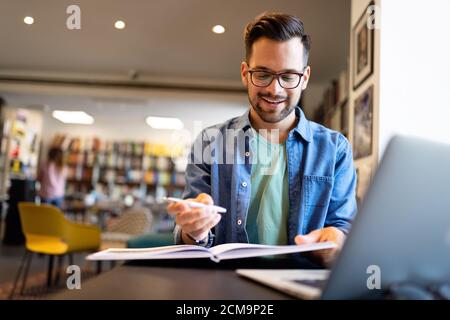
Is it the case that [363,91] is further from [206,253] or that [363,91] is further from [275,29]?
[206,253]

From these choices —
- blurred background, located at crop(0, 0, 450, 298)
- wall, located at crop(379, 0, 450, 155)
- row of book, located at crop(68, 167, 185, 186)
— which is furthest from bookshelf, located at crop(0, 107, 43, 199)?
row of book, located at crop(68, 167, 185, 186)

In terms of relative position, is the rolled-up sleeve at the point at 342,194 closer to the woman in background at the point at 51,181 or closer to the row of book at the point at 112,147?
the woman in background at the point at 51,181

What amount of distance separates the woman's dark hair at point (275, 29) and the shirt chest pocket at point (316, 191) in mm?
307

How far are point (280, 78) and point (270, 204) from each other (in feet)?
1.03

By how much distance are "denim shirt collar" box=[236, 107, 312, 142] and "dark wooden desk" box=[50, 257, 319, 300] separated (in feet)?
1.33

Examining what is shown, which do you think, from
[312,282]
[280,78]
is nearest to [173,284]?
[312,282]

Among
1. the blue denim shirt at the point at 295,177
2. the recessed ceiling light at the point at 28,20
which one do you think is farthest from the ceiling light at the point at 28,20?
the blue denim shirt at the point at 295,177

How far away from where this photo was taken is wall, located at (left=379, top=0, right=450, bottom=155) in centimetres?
115

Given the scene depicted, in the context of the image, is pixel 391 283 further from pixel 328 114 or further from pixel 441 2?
pixel 441 2

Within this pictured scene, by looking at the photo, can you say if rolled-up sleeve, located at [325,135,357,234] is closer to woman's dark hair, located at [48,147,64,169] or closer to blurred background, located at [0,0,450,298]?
blurred background, located at [0,0,450,298]

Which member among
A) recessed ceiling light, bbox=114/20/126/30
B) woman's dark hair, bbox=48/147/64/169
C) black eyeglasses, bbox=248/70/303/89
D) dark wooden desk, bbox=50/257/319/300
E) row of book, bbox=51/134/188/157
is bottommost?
dark wooden desk, bbox=50/257/319/300

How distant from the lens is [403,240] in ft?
1.39

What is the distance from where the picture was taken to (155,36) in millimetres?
1257

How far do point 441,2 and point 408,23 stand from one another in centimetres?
15
